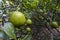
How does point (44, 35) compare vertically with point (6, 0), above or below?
below

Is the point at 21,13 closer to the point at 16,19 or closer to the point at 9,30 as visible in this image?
the point at 16,19

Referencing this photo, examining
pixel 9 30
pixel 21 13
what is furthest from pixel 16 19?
pixel 9 30

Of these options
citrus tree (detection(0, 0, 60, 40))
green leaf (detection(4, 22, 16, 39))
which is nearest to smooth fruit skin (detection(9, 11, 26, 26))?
citrus tree (detection(0, 0, 60, 40))

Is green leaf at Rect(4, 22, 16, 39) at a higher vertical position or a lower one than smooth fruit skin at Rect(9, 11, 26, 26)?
higher

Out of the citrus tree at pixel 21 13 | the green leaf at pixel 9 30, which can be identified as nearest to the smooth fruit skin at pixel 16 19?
the citrus tree at pixel 21 13

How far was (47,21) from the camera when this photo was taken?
2232 millimetres

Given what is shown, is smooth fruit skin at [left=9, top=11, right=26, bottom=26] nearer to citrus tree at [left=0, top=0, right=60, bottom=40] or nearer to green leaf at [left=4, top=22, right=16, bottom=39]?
citrus tree at [left=0, top=0, right=60, bottom=40]

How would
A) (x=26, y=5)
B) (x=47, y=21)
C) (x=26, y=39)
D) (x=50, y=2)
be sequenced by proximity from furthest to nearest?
(x=47, y=21) < (x=50, y=2) < (x=26, y=5) < (x=26, y=39)

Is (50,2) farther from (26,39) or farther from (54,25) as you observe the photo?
(26,39)

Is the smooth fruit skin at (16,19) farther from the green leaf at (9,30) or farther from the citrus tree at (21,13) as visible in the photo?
the green leaf at (9,30)

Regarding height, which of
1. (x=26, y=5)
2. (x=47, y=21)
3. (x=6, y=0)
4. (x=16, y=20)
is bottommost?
(x=47, y=21)

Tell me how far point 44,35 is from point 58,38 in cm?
43

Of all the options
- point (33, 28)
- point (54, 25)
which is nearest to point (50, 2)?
point (54, 25)

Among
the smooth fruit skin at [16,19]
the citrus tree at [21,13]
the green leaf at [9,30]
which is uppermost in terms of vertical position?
the green leaf at [9,30]
